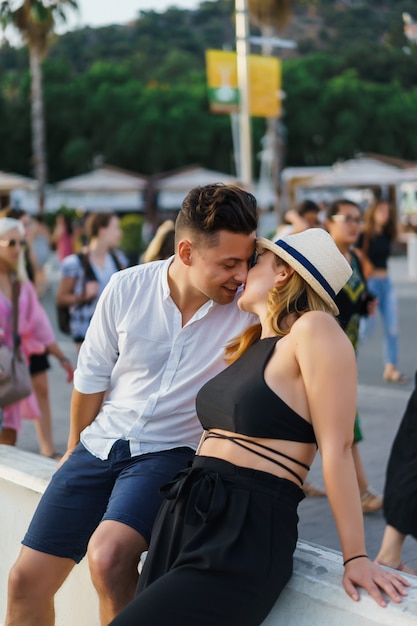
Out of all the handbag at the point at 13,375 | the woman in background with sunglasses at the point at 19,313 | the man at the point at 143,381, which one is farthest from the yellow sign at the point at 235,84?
the man at the point at 143,381

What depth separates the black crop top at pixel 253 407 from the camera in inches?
102

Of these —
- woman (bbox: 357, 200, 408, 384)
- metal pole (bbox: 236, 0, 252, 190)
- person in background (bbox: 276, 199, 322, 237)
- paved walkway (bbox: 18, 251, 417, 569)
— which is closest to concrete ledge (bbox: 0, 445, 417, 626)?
paved walkway (bbox: 18, 251, 417, 569)

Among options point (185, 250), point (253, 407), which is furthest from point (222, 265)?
point (253, 407)

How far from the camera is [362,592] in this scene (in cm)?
251

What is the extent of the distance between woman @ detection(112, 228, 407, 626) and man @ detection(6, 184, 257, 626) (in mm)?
373

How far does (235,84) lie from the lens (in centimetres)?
2464

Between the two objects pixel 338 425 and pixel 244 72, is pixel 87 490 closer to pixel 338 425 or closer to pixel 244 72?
pixel 338 425

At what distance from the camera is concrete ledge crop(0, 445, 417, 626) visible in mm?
2471

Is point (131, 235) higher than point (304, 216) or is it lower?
lower

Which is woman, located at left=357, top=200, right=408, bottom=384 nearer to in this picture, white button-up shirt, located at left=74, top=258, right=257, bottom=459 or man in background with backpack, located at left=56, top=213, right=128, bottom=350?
man in background with backpack, located at left=56, top=213, right=128, bottom=350

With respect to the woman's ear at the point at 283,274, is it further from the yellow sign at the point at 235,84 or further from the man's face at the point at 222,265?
the yellow sign at the point at 235,84

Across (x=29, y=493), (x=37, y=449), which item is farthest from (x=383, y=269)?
(x=29, y=493)

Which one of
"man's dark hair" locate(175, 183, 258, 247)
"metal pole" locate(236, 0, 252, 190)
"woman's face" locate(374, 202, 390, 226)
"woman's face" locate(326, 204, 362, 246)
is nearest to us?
"man's dark hair" locate(175, 183, 258, 247)

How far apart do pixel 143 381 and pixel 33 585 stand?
75cm
